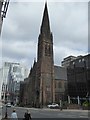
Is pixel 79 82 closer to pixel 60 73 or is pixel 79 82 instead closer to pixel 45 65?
pixel 60 73

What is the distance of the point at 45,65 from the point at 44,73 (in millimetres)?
3373

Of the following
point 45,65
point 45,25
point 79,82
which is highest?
point 45,25

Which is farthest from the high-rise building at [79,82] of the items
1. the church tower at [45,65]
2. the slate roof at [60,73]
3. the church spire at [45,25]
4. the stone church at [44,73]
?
the church spire at [45,25]

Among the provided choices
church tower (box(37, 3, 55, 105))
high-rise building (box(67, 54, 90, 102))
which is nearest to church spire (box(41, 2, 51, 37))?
church tower (box(37, 3, 55, 105))

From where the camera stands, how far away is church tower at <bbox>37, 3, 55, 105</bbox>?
8731 centimetres

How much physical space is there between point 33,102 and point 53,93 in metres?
8.94

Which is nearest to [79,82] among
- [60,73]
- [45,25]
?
[60,73]

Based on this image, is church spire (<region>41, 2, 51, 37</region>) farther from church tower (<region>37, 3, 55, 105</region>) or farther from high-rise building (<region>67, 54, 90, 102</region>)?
high-rise building (<region>67, 54, 90, 102</region>)

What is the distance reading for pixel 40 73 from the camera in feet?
297

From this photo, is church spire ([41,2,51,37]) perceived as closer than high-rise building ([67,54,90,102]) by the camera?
No

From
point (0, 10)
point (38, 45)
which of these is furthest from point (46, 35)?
point (0, 10)

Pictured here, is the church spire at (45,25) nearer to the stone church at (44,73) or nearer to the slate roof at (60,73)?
the stone church at (44,73)

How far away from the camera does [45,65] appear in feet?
300

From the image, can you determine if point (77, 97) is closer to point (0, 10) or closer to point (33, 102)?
point (33, 102)
